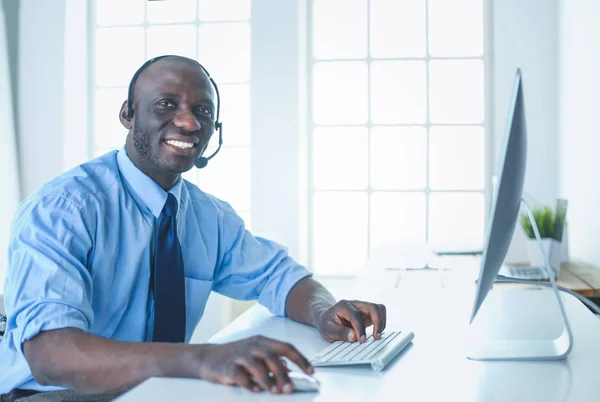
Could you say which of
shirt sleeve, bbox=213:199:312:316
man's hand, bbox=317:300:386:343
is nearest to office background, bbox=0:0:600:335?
shirt sleeve, bbox=213:199:312:316

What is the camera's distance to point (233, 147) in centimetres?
428

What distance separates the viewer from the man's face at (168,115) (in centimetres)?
171

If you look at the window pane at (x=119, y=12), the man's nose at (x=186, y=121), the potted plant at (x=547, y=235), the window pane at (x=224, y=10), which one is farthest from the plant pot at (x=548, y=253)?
the window pane at (x=119, y=12)

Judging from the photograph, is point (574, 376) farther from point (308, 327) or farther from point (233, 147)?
point (233, 147)

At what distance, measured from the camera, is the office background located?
13.1 feet

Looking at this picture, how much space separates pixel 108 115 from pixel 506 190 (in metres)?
3.73

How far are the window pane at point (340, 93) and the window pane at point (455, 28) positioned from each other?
46 centimetres

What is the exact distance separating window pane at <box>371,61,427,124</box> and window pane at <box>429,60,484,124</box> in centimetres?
8

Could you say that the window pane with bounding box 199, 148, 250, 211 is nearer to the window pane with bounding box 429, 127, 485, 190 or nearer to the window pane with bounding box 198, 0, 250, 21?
the window pane with bounding box 198, 0, 250, 21

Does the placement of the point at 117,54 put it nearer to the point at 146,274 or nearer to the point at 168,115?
the point at 168,115

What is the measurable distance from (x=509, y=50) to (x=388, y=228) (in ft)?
4.05

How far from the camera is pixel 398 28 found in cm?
415

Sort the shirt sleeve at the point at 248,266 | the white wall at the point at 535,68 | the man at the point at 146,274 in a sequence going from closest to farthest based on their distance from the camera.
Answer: the man at the point at 146,274
the shirt sleeve at the point at 248,266
the white wall at the point at 535,68

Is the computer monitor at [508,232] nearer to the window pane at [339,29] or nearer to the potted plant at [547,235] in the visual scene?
the potted plant at [547,235]
